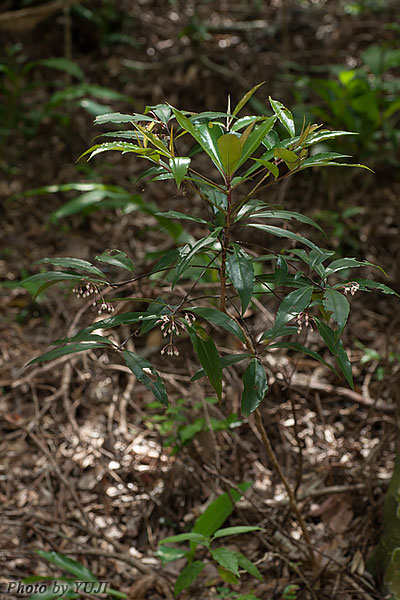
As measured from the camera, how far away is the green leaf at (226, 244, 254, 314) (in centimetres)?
104

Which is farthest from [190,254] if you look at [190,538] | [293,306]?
[190,538]

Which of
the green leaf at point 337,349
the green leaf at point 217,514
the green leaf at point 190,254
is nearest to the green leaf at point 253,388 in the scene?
the green leaf at point 337,349

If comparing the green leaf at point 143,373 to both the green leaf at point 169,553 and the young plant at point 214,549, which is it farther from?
the green leaf at point 169,553

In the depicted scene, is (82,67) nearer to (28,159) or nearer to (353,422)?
(28,159)

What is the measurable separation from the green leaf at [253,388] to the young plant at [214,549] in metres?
0.52

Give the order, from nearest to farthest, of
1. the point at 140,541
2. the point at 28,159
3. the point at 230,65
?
the point at 140,541
the point at 28,159
the point at 230,65

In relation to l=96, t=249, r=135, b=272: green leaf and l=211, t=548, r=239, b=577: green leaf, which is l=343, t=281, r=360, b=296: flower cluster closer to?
l=96, t=249, r=135, b=272: green leaf

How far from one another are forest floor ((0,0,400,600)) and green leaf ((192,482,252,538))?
5 cm

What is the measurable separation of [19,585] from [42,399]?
0.94 m

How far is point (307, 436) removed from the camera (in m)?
2.31

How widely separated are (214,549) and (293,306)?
0.95m

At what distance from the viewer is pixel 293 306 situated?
41.3 inches

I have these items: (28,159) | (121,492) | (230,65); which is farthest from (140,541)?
(230,65)

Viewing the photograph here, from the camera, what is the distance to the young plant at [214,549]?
1.50 metres
